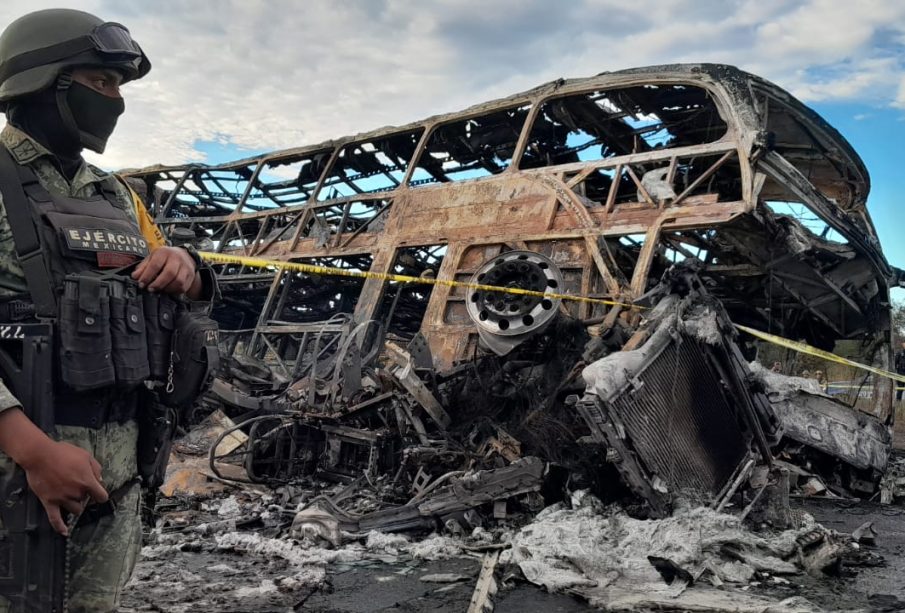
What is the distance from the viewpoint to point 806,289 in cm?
858

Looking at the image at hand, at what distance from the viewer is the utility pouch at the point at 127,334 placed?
65.3 inches

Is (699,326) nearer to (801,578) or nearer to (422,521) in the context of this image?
(801,578)

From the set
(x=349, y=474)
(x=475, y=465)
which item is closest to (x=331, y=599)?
(x=475, y=465)

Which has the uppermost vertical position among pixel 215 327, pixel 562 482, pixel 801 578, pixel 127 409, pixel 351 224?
pixel 351 224

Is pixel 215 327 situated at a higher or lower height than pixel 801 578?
higher

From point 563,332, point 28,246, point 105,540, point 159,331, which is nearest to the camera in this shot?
point 28,246

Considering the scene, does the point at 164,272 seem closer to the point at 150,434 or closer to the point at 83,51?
the point at 150,434

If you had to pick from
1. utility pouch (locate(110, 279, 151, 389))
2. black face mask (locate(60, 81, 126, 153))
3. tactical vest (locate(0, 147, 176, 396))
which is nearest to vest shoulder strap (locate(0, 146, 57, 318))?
tactical vest (locate(0, 147, 176, 396))

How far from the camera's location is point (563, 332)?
5223mm

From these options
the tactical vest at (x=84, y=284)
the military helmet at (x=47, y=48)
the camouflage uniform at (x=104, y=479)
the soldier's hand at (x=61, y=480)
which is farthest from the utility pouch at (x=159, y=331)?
the military helmet at (x=47, y=48)

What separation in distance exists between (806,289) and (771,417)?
173 inches

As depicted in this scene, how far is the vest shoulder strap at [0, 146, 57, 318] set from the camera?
1.57 metres

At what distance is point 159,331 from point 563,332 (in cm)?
378

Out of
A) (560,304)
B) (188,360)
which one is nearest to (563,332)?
(560,304)
